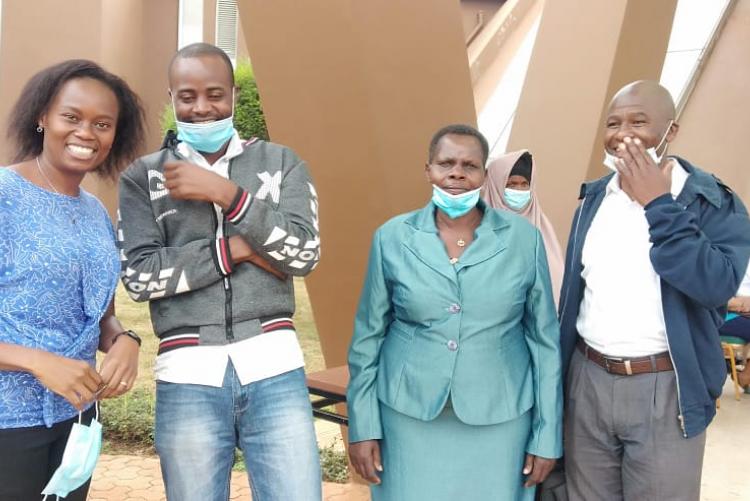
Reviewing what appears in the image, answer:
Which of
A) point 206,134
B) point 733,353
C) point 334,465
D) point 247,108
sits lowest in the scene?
point 334,465

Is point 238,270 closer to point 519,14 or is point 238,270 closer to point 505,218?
point 505,218

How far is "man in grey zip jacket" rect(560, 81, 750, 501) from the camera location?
1887 millimetres

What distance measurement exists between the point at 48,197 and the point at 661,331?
1607 millimetres

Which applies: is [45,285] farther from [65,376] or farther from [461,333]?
[461,333]

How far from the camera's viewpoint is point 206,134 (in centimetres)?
188

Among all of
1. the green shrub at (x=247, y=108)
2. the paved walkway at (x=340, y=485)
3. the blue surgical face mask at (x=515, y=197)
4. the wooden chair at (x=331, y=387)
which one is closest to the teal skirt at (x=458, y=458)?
the wooden chair at (x=331, y=387)

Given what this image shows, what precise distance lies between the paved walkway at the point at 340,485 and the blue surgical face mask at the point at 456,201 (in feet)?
8.44

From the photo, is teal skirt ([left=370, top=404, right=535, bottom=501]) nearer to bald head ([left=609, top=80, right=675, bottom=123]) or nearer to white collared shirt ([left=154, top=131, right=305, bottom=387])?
white collared shirt ([left=154, top=131, right=305, bottom=387])

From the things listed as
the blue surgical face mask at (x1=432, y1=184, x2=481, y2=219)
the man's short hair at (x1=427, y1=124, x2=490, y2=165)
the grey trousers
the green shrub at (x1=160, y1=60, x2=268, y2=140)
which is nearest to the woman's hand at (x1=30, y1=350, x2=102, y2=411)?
the blue surgical face mask at (x1=432, y1=184, x2=481, y2=219)

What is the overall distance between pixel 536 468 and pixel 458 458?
226mm

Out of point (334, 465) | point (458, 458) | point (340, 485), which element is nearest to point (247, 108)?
point (334, 465)

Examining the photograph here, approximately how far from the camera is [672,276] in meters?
1.86

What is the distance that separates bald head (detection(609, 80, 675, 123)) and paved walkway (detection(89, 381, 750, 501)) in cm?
291

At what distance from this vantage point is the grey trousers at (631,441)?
1.94 meters
